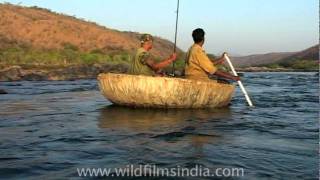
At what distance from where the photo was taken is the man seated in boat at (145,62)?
988 cm

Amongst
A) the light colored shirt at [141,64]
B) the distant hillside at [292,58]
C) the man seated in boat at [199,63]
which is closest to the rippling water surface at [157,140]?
the light colored shirt at [141,64]

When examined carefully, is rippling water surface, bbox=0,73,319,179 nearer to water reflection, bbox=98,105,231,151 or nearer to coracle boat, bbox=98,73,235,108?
water reflection, bbox=98,105,231,151

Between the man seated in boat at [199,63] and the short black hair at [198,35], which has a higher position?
the short black hair at [198,35]

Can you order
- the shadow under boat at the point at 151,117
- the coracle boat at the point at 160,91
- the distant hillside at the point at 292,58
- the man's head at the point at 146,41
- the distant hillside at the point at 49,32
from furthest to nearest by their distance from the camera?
the distant hillside at the point at 292,58, the distant hillside at the point at 49,32, the man's head at the point at 146,41, the coracle boat at the point at 160,91, the shadow under boat at the point at 151,117

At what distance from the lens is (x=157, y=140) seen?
6336 mm

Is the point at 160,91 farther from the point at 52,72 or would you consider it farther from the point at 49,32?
the point at 49,32

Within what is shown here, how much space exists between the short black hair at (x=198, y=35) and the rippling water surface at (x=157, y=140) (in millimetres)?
1610

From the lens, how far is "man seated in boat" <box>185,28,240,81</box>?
33.4 feet

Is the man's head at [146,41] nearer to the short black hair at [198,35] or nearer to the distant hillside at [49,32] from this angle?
the short black hair at [198,35]

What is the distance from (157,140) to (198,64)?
13.8ft

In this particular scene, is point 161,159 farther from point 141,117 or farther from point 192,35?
point 192,35

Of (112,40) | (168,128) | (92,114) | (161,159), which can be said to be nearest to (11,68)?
(92,114)

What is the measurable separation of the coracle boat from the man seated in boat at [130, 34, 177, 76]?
56 centimetres

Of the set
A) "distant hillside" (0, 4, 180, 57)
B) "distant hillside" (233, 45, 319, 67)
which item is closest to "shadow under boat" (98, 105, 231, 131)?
"distant hillside" (0, 4, 180, 57)
